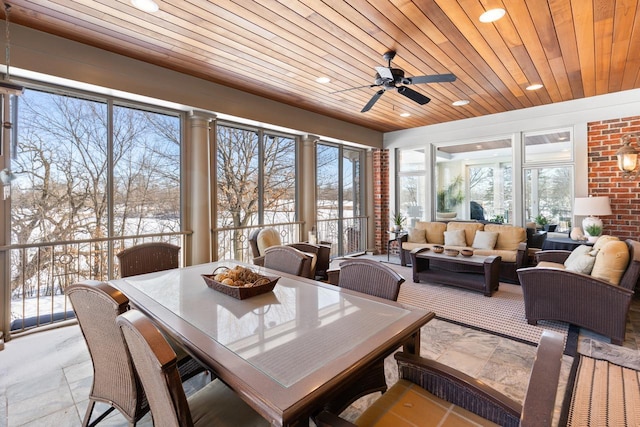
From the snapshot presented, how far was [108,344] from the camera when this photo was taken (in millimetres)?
1350

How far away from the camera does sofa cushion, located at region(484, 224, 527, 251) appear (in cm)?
497

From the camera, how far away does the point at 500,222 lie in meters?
5.74

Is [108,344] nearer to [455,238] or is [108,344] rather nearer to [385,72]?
[385,72]

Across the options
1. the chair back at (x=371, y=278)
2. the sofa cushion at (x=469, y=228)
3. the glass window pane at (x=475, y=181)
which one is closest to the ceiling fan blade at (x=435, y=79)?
the chair back at (x=371, y=278)

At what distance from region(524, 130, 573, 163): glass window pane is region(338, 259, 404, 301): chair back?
487 centimetres

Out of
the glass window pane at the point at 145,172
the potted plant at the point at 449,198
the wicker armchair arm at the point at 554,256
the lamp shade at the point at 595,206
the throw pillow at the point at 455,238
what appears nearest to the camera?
the glass window pane at the point at 145,172

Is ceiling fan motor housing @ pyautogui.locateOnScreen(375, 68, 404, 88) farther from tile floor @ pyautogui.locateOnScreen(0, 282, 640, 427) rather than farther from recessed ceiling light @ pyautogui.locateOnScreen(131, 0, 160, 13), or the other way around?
tile floor @ pyautogui.locateOnScreen(0, 282, 640, 427)

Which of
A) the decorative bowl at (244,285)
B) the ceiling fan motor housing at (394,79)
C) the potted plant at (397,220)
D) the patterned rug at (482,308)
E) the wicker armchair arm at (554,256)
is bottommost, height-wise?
the patterned rug at (482,308)

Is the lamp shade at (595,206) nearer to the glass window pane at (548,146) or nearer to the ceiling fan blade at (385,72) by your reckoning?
the glass window pane at (548,146)

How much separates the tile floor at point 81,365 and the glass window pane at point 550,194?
2.35m

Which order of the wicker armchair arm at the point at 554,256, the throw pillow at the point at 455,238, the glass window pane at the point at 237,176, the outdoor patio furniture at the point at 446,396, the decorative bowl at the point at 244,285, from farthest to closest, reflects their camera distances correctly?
the throw pillow at the point at 455,238 → the glass window pane at the point at 237,176 → the wicker armchair arm at the point at 554,256 → the decorative bowl at the point at 244,285 → the outdoor patio furniture at the point at 446,396

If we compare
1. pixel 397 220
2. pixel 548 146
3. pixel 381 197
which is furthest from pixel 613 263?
pixel 381 197

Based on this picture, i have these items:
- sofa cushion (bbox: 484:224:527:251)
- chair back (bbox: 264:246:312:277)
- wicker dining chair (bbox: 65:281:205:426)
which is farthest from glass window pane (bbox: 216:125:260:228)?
sofa cushion (bbox: 484:224:527:251)

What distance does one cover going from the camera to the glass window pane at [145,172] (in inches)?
142
